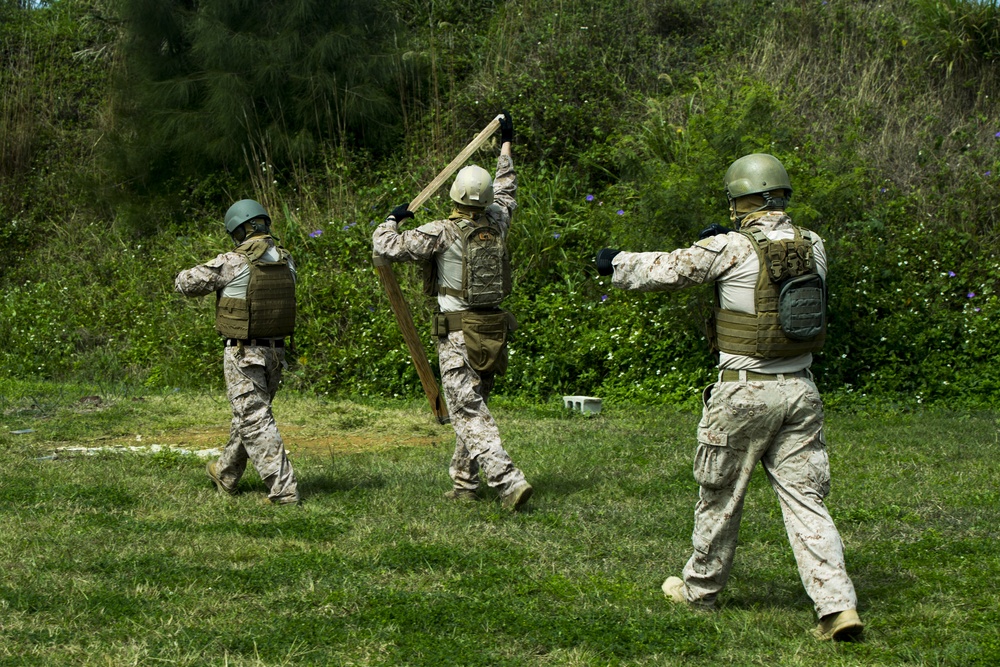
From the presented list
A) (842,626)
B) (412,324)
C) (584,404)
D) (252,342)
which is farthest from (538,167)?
(842,626)

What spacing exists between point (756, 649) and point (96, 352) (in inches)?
432

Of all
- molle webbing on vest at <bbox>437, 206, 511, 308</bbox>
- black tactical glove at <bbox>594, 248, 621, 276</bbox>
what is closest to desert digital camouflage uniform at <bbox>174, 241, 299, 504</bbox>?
molle webbing on vest at <bbox>437, 206, 511, 308</bbox>

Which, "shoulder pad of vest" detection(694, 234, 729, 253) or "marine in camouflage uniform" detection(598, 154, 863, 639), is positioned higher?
"shoulder pad of vest" detection(694, 234, 729, 253)

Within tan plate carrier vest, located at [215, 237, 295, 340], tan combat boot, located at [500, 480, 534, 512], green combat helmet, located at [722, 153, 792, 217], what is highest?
green combat helmet, located at [722, 153, 792, 217]

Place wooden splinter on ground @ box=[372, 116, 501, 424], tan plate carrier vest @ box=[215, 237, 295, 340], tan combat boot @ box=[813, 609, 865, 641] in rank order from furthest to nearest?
wooden splinter on ground @ box=[372, 116, 501, 424], tan plate carrier vest @ box=[215, 237, 295, 340], tan combat boot @ box=[813, 609, 865, 641]

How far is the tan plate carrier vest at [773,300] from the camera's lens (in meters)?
4.92

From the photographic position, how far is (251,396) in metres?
7.33

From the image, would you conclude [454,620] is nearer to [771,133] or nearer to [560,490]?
[560,490]

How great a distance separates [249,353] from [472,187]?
1.74m

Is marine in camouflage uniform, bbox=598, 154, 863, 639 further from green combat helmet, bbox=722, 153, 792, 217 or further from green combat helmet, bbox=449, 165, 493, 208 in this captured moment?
green combat helmet, bbox=449, 165, 493, 208

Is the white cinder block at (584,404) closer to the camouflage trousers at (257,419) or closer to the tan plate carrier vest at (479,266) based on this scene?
the tan plate carrier vest at (479,266)

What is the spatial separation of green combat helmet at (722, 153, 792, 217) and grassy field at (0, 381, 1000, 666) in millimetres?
1826

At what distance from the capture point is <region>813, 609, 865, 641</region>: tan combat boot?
471cm

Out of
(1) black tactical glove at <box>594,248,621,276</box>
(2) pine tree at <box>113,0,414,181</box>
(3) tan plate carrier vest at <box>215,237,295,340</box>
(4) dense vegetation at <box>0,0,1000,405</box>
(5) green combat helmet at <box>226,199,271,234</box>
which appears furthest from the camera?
(2) pine tree at <box>113,0,414,181</box>
